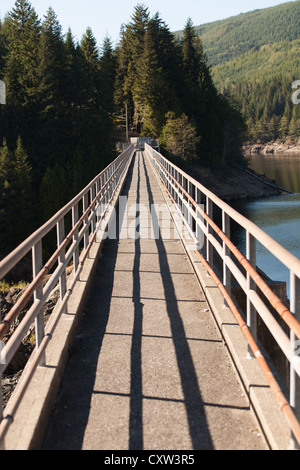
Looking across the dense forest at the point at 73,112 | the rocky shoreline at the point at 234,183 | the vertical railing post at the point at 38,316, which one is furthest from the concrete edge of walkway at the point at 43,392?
the rocky shoreline at the point at 234,183

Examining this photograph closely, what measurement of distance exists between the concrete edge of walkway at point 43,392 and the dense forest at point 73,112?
47741mm

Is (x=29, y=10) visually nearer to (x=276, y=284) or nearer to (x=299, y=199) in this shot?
(x=299, y=199)

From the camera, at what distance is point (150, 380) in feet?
14.3

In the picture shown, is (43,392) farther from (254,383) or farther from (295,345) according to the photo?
(295,345)

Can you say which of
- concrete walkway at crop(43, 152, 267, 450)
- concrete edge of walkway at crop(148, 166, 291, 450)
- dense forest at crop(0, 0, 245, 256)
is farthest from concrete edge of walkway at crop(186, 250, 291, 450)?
dense forest at crop(0, 0, 245, 256)

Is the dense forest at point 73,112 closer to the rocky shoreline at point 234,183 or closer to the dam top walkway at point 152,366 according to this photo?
the rocky shoreline at point 234,183

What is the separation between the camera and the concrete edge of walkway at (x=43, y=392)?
330 centimetres

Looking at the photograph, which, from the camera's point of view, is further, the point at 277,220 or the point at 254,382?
the point at 277,220

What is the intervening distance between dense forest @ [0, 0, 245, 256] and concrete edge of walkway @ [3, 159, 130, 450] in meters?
47.7

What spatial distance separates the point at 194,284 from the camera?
726cm

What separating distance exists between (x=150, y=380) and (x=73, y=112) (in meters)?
69.6

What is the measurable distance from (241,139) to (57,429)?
4071 inches

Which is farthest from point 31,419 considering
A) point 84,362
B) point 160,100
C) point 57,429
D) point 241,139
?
point 241,139

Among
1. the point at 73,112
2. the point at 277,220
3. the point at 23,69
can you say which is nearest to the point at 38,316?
the point at 277,220
